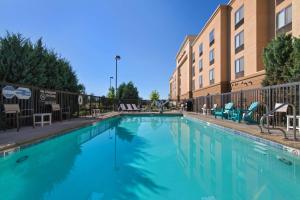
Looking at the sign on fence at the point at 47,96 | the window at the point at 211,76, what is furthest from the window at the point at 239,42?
the sign on fence at the point at 47,96

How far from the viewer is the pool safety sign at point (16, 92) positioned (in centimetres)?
960

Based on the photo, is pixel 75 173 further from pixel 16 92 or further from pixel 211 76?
pixel 211 76

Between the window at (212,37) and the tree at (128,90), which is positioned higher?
the window at (212,37)

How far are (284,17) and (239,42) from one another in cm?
550

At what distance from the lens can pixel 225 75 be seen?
24562 mm

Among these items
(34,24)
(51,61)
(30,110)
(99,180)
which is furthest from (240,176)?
(34,24)

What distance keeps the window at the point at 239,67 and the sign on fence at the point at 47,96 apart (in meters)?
14.3

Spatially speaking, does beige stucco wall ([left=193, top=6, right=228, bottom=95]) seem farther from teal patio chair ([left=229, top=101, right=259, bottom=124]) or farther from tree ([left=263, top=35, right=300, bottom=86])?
tree ([left=263, top=35, right=300, bottom=86])

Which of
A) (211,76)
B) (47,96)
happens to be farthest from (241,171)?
(211,76)

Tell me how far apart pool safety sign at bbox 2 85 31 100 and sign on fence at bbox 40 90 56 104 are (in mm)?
1186

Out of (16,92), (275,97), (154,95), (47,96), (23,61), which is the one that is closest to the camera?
(16,92)

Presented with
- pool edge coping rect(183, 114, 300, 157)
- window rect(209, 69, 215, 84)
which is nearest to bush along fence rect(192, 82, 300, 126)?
pool edge coping rect(183, 114, 300, 157)

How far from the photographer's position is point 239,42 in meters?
21.8

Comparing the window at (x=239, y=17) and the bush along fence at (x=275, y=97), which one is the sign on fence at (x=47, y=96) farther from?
the window at (x=239, y=17)
